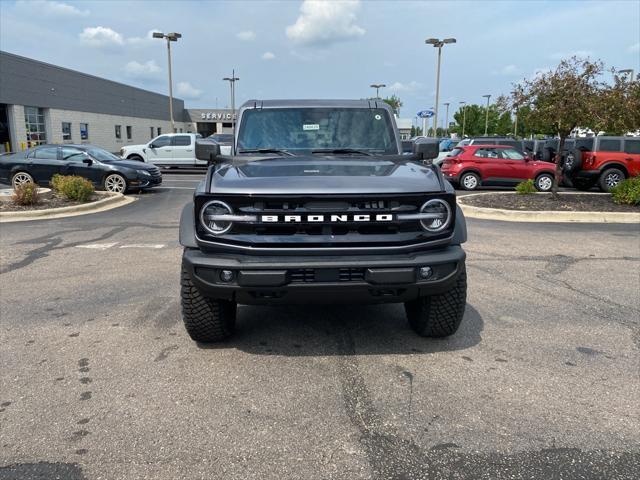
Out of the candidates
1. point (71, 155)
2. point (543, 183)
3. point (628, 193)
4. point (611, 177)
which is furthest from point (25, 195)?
point (611, 177)

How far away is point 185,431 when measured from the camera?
2887 millimetres

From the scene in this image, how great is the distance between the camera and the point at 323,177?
3574mm

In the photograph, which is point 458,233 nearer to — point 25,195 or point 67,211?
point 67,211

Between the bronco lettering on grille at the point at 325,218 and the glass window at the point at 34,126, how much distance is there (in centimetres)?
3814

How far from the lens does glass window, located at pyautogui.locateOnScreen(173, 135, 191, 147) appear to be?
78.6 ft

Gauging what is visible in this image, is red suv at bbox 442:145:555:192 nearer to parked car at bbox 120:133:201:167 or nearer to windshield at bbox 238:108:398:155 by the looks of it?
parked car at bbox 120:133:201:167

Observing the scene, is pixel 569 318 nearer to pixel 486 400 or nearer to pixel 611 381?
pixel 611 381

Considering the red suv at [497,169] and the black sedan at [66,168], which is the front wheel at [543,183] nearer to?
the red suv at [497,169]

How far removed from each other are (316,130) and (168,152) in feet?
67.5

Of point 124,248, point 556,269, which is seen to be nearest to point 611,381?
point 556,269

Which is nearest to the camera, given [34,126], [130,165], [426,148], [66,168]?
A: [426,148]

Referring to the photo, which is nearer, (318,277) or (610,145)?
(318,277)

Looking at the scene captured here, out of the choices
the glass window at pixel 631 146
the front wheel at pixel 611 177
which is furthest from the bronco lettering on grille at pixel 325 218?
the glass window at pixel 631 146

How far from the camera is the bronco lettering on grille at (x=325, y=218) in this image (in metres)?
3.37
